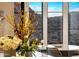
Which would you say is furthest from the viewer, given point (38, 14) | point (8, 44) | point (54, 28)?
point (54, 28)

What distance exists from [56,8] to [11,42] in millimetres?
4855

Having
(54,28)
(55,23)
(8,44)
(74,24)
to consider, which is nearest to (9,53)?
(8,44)

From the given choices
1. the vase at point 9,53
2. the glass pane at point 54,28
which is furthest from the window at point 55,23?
the vase at point 9,53

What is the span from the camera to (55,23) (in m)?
6.50

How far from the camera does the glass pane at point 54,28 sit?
6.33 m

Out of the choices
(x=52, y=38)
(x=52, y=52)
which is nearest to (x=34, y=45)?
(x=52, y=52)

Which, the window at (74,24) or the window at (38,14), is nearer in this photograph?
the window at (38,14)

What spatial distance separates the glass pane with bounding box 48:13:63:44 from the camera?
633cm

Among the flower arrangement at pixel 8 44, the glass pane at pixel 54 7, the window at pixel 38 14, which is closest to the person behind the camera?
the flower arrangement at pixel 8 44

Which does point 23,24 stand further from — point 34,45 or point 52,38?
point 52,38

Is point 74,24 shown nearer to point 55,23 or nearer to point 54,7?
point 55,23

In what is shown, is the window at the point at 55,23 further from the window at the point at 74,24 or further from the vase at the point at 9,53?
the vase at the point at 9,53

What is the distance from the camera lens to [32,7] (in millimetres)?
6145

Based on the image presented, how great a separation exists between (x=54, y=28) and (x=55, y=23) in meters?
0.20
